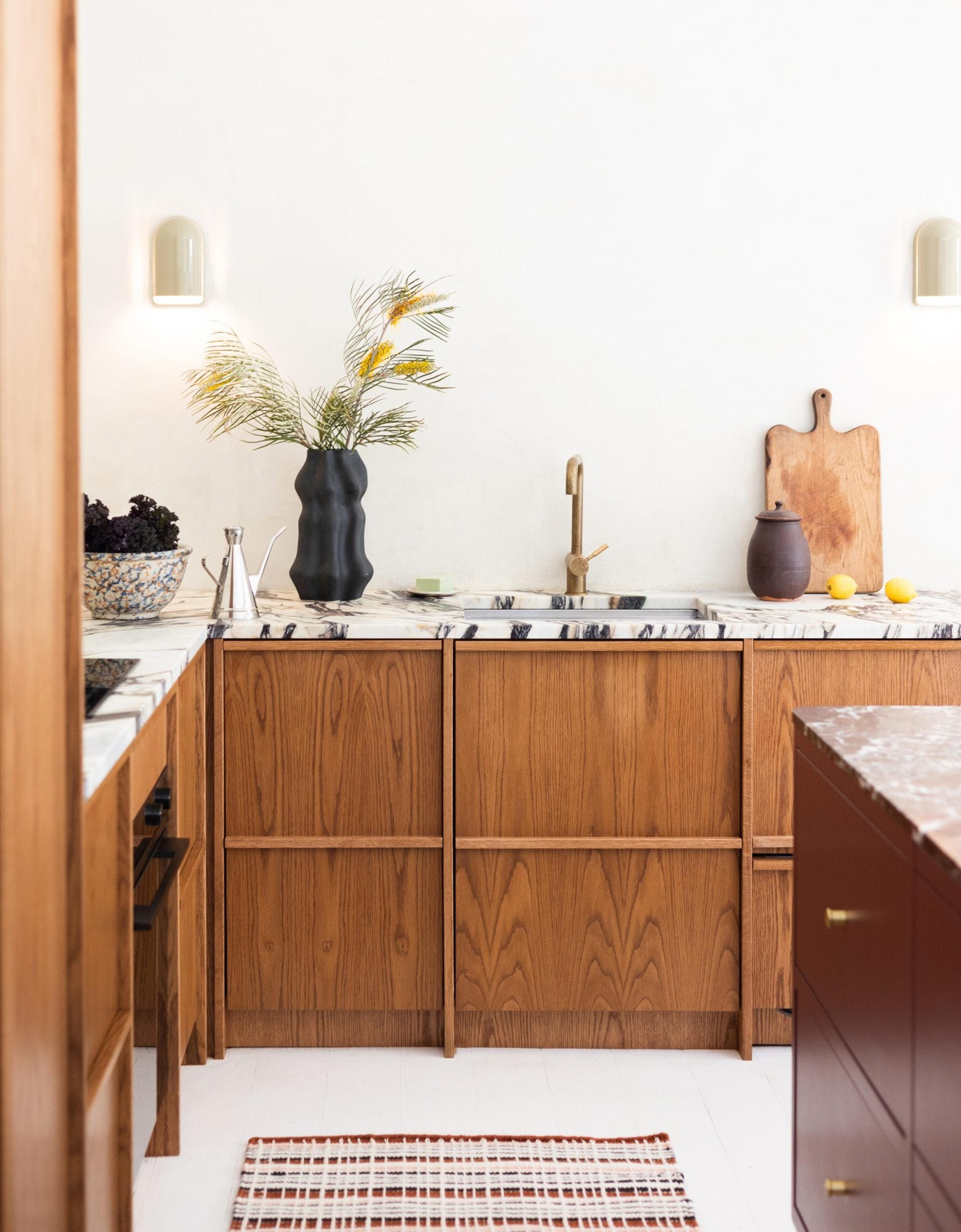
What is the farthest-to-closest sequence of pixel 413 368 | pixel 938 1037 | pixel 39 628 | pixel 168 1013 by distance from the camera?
1. pixel 413 368
2. pixel 168 1013
3. pixel 938 1037
4. pixel 39 628

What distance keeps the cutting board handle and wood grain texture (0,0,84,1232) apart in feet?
7.40

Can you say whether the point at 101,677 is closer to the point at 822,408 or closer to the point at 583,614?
the point at 583,614

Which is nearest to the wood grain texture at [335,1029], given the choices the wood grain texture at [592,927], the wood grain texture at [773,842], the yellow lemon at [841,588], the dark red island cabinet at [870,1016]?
the wood grain texture at [592,927]

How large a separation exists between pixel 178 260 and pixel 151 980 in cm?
179

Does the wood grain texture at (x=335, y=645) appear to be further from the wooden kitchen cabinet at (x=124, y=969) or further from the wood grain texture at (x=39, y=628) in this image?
the wood grain texture at (x=39, y=628)

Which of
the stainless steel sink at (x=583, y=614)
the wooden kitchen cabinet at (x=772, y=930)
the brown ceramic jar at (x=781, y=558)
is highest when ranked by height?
the brown ceramic jar at (x=781, y=558)

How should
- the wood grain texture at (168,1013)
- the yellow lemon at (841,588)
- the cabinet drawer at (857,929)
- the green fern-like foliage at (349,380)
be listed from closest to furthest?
the cabinet drawer at (857,929), the wood grain texture at (168,1013), the yellow lemon at (841,588), the green fern-like foliage at (349,380)

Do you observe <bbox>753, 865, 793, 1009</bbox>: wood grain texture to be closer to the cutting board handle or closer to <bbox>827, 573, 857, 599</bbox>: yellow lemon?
<bbox>827, 573, 857, 599</bbox>: yellow lemon

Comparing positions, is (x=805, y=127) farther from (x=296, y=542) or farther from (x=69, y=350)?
(x=69, y=350)

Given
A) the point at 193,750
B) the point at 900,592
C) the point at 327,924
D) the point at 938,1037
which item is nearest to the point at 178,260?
the point at 193,750

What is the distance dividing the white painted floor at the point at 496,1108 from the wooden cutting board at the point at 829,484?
1.24 m

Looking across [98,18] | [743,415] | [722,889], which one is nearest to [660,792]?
[722,889]

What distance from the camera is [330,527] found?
2773 mm

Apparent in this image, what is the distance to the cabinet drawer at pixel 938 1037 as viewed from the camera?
1.13 metres
